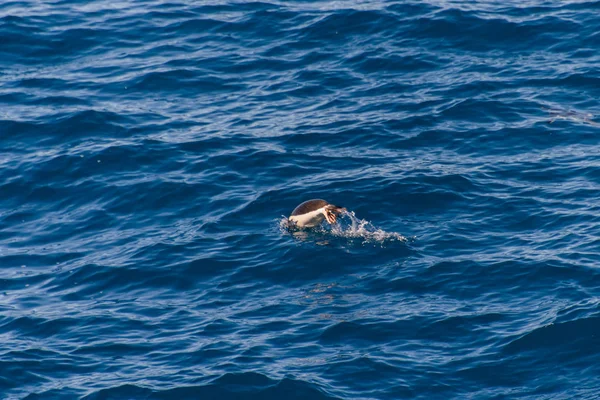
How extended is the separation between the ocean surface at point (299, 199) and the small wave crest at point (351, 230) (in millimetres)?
63

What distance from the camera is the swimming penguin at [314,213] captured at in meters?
20.2

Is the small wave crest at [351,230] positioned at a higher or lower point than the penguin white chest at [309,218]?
lower

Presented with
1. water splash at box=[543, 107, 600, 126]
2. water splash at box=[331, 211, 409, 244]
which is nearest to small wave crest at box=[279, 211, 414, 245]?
water splash at box=[331, 211, 409, 244]

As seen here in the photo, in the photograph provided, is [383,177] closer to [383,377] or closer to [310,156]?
[310,156]

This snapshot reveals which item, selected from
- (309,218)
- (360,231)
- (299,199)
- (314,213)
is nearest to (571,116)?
(360,231)

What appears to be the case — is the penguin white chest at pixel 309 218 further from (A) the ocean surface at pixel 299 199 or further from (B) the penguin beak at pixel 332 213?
(A) the ocean surface at pixel 299 199

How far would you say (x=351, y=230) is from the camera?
67.5 ft

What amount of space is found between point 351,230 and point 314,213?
3.15 feet

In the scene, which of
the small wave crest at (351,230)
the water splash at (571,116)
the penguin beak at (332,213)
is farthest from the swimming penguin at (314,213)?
the water splash at (571,116)

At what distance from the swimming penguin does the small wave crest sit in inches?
10.2

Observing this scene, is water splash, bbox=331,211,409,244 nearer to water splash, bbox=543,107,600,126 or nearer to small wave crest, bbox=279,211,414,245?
small wave crest, bbox=279,211,414,245

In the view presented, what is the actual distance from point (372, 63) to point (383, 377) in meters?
15.1

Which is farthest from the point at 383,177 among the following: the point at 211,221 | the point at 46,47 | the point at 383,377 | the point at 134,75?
the point at 46,47

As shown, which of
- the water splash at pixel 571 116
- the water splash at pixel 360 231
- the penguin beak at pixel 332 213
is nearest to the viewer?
the water splash at pixel 360 231
